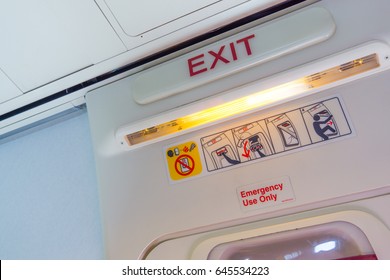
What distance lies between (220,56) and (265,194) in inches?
18.8

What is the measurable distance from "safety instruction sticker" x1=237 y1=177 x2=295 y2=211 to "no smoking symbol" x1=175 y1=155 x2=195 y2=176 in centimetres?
17

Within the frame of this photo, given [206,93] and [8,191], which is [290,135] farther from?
[8,191]

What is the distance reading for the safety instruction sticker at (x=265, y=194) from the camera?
2.88 feet

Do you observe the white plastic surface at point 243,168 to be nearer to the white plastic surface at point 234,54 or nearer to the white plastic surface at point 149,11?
the white plastic surface at point 234,54

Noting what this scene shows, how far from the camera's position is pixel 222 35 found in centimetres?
109

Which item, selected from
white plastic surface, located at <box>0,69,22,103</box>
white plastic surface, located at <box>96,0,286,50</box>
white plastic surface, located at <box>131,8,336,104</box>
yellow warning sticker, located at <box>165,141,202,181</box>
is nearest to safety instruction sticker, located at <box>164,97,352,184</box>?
yellow warning sticker, located at <box>165,141,202,181</box>


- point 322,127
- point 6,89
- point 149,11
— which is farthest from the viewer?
point 6,89

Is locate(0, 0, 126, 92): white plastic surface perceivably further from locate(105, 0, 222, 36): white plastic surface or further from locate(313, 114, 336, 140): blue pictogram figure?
locate(313, 114, 336, 140): blue pictogram figure

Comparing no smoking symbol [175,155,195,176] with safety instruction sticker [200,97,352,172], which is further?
no smoking symbol [175,155,195,176]

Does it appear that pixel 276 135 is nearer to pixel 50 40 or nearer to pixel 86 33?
pixel 86 33

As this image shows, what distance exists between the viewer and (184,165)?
1009 mm

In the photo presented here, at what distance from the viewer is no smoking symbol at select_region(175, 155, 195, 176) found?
1.00m

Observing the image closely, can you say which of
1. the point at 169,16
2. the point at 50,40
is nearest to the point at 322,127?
the point at 169,16

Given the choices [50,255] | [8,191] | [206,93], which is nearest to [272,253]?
[206,93]
